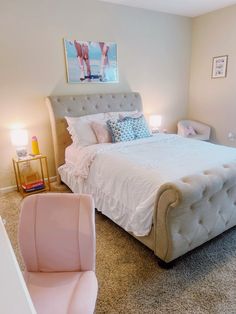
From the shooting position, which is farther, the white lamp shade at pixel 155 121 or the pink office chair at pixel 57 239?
the white lamp shade at pixel 155 121

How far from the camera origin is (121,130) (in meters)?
3.02

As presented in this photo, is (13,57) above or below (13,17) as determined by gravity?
below

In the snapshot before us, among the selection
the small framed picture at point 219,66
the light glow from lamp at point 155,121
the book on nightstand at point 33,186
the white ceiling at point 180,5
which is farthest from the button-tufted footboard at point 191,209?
the white ceiling at point 180,5

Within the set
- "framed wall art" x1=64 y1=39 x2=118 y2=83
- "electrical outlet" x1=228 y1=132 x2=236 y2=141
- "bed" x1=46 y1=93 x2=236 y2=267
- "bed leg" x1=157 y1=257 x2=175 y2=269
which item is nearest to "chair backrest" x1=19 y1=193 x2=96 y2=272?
"bed" x1=46 y1=93 x2=236 y2=267

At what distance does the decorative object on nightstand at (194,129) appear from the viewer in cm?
441

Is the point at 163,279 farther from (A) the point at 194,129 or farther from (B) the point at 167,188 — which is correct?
(A) the point at 194,129

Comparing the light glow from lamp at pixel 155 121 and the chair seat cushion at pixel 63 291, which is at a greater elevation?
the light glow from lamp at pixel 155 121

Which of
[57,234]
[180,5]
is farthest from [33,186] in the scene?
[180,5]

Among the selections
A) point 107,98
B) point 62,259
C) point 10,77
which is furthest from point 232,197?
point 10,77

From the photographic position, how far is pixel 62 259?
1.22 metres

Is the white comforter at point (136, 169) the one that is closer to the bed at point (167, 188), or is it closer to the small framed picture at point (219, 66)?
the bed at point (167, 188)

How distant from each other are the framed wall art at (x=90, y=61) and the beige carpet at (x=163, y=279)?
7.85 feet

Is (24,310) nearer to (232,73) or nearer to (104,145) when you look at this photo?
(104,145)

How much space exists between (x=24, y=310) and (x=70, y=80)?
323 centimetres
